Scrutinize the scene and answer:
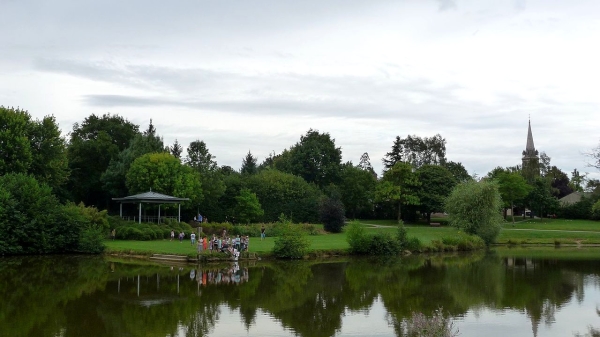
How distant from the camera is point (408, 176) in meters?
70.4

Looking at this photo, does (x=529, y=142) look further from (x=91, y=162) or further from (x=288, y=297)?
(x=288, y=297)

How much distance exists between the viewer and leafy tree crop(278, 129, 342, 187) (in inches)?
3233

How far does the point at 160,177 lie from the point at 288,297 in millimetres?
34962

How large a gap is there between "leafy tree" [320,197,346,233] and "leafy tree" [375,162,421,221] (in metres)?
12.3

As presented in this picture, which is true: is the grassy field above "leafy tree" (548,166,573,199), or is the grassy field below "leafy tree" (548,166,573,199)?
below

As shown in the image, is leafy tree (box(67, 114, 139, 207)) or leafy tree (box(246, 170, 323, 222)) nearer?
leafy tree (box(67, 114, 139, 207))

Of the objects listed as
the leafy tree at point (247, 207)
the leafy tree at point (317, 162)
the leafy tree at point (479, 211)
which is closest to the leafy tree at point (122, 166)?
the leafy tree at point (247, 207)

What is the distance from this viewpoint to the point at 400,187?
69750 mm

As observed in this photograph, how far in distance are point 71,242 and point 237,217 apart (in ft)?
72.5

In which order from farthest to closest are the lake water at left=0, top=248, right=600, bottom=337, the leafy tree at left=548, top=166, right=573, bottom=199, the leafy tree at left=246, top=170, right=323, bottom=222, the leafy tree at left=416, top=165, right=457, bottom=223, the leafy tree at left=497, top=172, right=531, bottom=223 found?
the leafy tree at left=548, top=166, right=573, bottom=199 < the leafy tree at left=497, top=172, right=531, bottom=223 < the leafy tree at left=416, top=165, right=457, bottom=223 < the leafy tree at left=246, top=170, right=323, bottom=222 < the lake water at left=0, top=248, right=600, bottom=337

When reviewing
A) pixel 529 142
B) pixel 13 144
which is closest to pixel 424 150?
pixel 529 142

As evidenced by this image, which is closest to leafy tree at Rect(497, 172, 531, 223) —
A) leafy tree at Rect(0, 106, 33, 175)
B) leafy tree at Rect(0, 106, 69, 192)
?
leafy tree at Rect(0, 106, 69, 192)

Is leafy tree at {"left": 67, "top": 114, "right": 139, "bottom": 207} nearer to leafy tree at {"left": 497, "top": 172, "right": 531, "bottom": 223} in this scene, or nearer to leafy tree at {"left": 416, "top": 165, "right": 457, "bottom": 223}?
leafy tree at {"left": 416, "top": 165, "right": 457, "bottom": 223}

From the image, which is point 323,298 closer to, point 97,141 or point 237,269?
Answer: point 237,269
